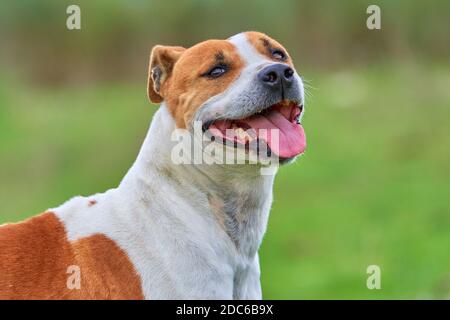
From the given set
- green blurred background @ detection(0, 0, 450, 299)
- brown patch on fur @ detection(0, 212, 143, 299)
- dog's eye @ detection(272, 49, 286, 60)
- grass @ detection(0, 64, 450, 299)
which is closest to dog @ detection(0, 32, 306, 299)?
brown patch on fur @ detection(0, 212, 143, 299)

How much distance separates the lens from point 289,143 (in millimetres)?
5680

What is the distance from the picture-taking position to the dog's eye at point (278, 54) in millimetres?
6078

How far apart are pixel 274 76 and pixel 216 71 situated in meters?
0.33

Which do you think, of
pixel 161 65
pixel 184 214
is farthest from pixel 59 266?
pixel 161 65

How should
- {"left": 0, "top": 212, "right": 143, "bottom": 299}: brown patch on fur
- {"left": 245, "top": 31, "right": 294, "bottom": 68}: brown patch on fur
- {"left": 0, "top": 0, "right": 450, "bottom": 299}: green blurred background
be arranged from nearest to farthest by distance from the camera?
{"left": 0, "top": 212, "right": 143, "bottom": 299}: brown patch on fur < {"left": 245, "top": 31, "right": 294, "bottom": 68}: brown patch on fur < {"left": 0, "top": 0, "right": 450, "bottom": 299}: green blurred background

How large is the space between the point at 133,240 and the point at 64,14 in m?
19.0

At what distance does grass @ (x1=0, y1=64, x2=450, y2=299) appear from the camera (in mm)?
18531

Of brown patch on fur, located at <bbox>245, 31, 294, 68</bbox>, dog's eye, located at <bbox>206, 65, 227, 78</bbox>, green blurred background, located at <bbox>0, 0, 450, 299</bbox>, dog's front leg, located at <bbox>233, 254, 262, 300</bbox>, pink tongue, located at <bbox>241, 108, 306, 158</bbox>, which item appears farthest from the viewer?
green blurred background, located at <bbox>0, 0, 450, 299</bbox>

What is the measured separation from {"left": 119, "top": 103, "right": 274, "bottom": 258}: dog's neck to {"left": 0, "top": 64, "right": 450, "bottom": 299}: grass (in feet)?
36.1

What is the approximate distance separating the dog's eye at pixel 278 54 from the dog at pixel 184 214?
106 millimetres

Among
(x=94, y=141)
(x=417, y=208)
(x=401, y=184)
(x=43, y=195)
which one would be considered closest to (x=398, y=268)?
(x=417, y=208)

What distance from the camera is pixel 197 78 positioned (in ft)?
19.3

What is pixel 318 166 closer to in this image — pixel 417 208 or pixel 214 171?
pixel 417 208

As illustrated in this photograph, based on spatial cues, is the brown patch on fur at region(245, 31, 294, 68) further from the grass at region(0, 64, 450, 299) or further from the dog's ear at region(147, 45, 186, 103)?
the grass at region(0, 64, 450, 299)
